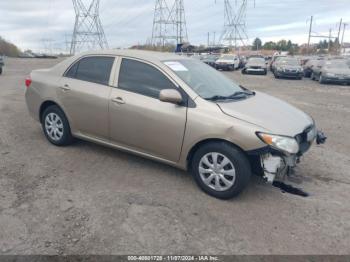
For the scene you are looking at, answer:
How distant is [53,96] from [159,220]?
2.88m

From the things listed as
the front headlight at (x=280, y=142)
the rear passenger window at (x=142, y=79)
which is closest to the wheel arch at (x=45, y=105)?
the rear passenger window at (x=142, y=79)

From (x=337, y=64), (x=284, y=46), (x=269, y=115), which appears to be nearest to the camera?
(x=269, y=115)

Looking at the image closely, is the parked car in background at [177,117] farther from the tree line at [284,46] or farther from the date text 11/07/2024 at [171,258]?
the tree line at [284,46]

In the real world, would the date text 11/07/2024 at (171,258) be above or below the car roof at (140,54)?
below

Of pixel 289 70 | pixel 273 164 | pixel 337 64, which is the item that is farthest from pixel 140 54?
pixel 289 70

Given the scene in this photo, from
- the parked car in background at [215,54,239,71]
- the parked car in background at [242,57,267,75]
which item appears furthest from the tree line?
the parked car in background at [242,57,267,75]

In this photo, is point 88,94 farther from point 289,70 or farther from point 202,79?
point 289,70

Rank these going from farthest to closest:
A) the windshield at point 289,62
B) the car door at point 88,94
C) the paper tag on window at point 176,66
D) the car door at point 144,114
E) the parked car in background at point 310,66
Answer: the windshield at point 289,62 → the parked car in background at point 310,66 → the car door at point 88,94 → the paper tag on window at point 176,66 → the car door at point 144,114

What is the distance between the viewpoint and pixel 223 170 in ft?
11.5

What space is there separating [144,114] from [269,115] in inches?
61.4

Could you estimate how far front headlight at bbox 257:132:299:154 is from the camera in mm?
3277

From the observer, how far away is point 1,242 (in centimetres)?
269

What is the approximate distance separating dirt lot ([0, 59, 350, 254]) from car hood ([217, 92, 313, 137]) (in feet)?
2.86

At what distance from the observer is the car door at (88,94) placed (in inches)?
170
